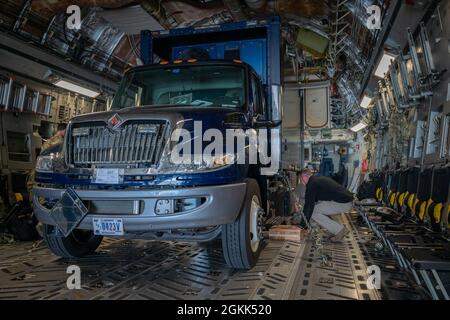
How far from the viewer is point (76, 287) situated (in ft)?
10.4

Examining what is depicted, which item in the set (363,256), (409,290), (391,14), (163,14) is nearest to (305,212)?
(363,256)

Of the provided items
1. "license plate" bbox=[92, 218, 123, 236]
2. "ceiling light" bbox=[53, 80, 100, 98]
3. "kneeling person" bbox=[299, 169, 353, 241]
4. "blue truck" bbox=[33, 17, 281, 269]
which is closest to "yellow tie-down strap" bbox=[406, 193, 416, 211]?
"kneeling person" bbox=[299, 169, 353, 241]

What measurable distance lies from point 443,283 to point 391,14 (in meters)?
3.93

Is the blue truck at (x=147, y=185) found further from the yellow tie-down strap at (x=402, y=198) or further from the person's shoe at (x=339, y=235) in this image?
the yellow tie-down strap at (x=402, y=198)

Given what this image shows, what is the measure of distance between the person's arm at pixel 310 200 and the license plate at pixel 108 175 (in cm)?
294

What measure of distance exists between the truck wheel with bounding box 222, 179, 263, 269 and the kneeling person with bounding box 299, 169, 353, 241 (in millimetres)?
1599

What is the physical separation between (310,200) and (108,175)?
305 cm

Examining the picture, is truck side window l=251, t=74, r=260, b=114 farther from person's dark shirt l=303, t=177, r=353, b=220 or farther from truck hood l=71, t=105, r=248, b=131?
person's dark shirt l=303, t=177, r=353, b=220

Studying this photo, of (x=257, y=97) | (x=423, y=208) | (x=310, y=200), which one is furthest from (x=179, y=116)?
(x=423, y=208)

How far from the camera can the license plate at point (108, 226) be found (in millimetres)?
3066

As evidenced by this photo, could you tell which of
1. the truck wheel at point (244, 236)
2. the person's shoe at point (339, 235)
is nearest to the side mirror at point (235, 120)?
the truck wheel at point (244, 236)

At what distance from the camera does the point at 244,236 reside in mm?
3398
